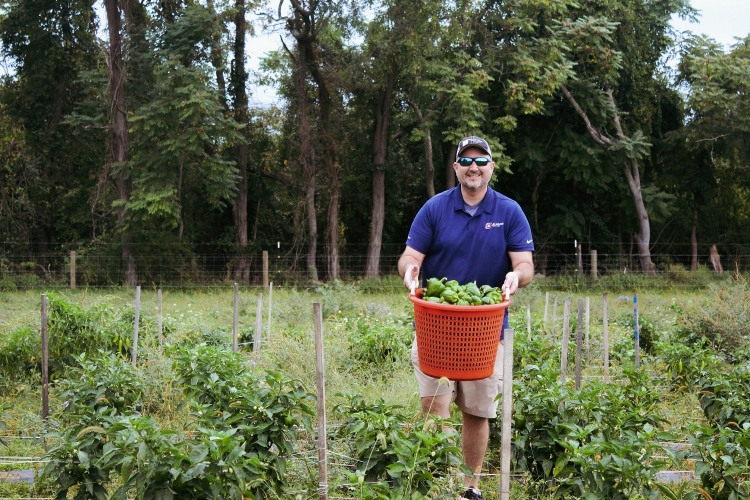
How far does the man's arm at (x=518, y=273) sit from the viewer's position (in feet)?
12.4

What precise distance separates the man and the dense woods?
47.1 feet

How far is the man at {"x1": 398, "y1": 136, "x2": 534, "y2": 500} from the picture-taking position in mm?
4055

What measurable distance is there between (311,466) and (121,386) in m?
1.27

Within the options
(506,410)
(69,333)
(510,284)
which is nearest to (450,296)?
(510,284)

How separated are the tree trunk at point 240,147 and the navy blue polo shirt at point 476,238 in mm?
16671

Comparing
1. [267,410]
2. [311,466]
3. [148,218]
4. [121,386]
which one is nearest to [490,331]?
[267,410]

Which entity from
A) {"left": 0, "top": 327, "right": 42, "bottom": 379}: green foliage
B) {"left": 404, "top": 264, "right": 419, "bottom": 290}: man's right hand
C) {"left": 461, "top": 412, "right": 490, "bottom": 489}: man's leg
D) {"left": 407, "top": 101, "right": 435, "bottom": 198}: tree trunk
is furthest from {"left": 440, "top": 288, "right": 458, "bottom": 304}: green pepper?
{"left": 407, "top": 101, "right": 435, "bottom": 198}: tree trunk

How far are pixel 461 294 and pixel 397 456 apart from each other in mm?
793

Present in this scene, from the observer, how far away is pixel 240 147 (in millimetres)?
21375

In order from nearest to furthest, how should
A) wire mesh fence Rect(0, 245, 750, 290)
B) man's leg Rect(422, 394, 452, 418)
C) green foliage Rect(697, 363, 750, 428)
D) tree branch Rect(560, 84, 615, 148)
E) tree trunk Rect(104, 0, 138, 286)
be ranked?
man's leg Rect(422, 394, 452, 418), green foliage Rect(697, 363, 750, 428), wire mesh fence Rect(0, 245, 750, 290), tree trunk Rect(104, 0, 138, 286), tree branch Rect(560, 84, 615, 148)

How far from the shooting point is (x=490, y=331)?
3596 millimetres

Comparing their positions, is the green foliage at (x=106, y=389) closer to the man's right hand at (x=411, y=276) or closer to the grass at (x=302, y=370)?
the grass at (x=302, y=370)

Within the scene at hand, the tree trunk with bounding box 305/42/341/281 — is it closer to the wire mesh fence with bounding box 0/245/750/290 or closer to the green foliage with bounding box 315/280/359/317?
the wire mesh fence with bounding box 0/245/750/290

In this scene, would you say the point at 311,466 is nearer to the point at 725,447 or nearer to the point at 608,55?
the point at 725,447
